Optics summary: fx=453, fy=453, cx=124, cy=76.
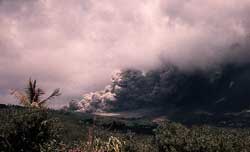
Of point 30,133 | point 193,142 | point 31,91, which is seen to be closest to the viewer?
point 31,91

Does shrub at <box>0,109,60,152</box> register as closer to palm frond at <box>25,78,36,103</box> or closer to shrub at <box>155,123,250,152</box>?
palm frond at <box>25,78,36,103</box>

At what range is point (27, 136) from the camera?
77.6 m

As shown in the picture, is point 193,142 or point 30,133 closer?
point 30,133

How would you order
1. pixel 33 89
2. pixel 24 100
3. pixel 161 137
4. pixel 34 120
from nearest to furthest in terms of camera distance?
pixel 24 100 → pixel 33 89 → pixel 34 120 → pixel 161 137

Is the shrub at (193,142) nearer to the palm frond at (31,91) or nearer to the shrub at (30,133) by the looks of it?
the shrub at (30,133)

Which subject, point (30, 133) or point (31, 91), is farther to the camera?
point (30, 133)

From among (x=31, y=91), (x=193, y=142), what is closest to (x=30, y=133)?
(x=31, y=91)

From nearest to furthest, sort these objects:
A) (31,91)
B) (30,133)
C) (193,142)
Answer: (31,91)
(30,133)
(193,142)

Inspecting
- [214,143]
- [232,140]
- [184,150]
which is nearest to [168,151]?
[184,150]

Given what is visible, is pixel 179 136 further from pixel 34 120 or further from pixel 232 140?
pixel 34 120

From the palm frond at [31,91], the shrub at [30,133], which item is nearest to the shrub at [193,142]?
the shrub at [30,133]

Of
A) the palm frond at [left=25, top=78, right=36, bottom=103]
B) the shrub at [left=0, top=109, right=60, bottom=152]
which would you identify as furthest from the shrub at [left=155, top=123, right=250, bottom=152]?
the palm frond at [left=25, top=78, right=36, bottom=103]

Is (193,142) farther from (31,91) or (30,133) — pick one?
(31,91)

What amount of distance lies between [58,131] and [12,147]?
34.7ft
